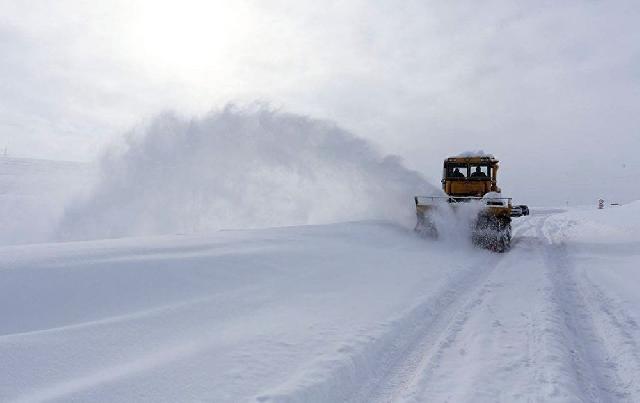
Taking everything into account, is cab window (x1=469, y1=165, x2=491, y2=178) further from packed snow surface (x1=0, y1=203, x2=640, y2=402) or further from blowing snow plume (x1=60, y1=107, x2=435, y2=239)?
packed snow surface (x1=0, y1=203, x2=640, y2=402)

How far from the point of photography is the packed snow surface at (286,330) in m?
3.10

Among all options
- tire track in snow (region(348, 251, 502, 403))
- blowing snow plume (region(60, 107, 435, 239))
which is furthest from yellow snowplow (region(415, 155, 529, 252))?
tire track in snow (region(348, 251, 502, 403))

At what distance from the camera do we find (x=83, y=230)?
43.3 ft

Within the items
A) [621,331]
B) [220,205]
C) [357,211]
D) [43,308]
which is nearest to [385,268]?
[621,331]

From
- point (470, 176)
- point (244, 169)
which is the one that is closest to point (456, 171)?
point (470, 176)

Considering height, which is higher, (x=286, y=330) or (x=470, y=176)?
(x=470, y=176)

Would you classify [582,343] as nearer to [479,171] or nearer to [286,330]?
[286,330]

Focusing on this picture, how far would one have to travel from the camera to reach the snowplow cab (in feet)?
48.3

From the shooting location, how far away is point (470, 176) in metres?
15.0

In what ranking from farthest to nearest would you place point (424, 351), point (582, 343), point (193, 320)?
point (193, 320) → point (582, 343) → point (424, 351)

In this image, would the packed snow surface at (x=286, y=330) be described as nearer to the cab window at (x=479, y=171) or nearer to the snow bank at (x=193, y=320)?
the snow bank at (x=193, y=320)

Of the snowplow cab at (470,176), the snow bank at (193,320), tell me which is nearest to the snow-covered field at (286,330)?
the snow bank at (193,320)

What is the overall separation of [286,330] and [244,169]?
11.9 m

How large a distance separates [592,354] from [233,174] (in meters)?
13.3
